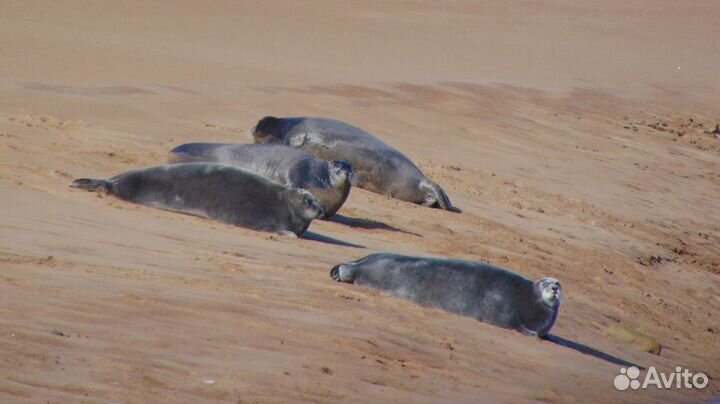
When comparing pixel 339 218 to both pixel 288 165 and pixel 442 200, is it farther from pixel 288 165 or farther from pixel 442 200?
pixel 442 200

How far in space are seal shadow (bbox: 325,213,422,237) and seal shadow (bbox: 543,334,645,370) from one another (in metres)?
2.36

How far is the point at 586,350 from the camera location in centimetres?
771

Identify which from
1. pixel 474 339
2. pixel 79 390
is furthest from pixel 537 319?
pixel 79 390

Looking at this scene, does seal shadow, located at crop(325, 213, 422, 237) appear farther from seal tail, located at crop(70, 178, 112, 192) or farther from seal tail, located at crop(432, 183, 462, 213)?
seal tail, located at crop(70, 178, 112, 192)

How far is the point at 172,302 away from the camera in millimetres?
6199

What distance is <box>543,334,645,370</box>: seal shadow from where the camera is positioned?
25.0 ft

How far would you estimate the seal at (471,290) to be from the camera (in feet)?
24.7

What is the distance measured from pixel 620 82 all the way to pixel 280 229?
15.2 meters

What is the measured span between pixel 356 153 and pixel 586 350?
4364 mm

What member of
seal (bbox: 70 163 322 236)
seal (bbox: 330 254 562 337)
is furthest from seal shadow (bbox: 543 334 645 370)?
seal (bbox: 70 163 322 236)

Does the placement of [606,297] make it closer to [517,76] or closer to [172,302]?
Result: [172,302]

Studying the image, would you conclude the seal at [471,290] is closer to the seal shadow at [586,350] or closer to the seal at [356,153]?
the seal shadow at [586,350]
